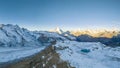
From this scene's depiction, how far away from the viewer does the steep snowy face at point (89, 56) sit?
7419cm

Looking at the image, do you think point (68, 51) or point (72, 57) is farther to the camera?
point (68, 51)

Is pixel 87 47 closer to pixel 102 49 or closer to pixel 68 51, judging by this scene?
pixel 102 49

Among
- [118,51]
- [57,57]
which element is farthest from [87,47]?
[57,57]

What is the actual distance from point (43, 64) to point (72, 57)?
11.7 metres

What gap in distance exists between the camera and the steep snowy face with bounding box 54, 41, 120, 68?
7419cm

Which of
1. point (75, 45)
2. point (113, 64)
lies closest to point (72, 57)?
point (113, 64)

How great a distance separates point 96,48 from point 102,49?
3.01 metres

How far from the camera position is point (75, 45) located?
99750 mm

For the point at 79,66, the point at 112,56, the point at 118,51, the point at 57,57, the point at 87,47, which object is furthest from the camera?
the point at 87,47

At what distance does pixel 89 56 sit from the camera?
280 ft

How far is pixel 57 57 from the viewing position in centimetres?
7706

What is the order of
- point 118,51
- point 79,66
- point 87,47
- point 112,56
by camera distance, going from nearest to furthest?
1. point 79,66
2. point 112,56
3. point 118,51
4. point 87,47

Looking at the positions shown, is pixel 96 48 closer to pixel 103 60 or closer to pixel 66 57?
pixel 103 60

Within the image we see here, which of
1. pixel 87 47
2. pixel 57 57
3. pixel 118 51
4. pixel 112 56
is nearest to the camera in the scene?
pixel 57 57
